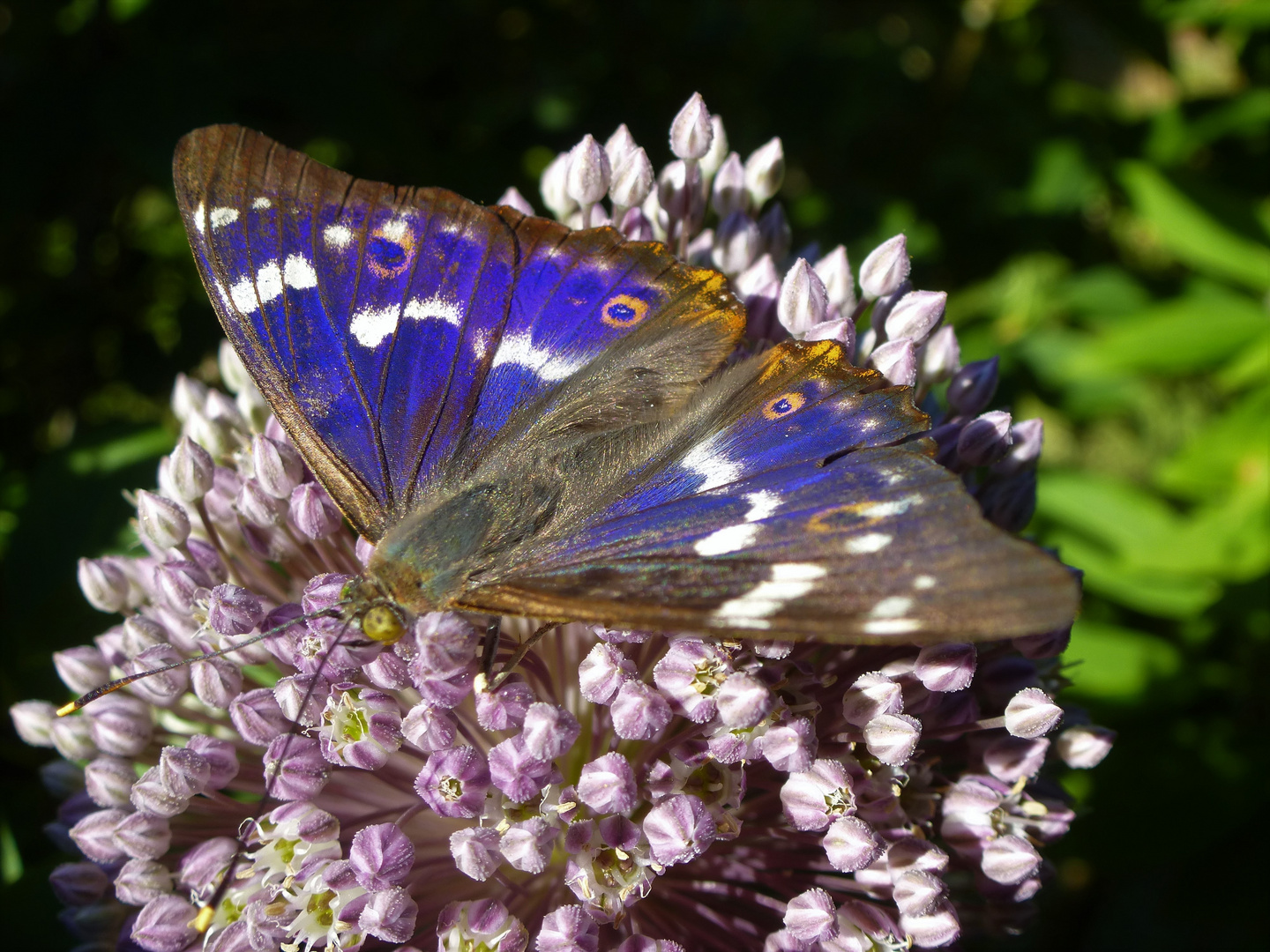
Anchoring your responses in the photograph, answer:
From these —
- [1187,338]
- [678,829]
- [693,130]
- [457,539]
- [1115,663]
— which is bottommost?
[1115,663]

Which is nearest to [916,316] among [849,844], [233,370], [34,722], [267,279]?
[849,844]

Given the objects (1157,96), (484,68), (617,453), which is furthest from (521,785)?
(1157,96)

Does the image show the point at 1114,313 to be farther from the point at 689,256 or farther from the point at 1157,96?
the point at 1157,96

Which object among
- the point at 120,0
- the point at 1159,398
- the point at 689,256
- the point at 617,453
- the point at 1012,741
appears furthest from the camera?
the point at 1159,398

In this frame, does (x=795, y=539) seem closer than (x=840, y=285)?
Yes

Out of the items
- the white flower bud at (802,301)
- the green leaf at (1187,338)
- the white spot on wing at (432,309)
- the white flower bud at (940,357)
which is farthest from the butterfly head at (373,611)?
the green leaf at (1187,338)

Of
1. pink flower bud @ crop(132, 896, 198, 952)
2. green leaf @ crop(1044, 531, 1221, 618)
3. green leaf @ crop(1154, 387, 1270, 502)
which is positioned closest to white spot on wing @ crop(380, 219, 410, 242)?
pink flower bud @ crop(132, 896, 198, 952)

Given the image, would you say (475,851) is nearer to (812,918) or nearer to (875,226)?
(812,918)

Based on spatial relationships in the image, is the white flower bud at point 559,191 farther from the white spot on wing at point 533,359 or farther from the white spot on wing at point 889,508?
the white spot on wing at point 889,508
